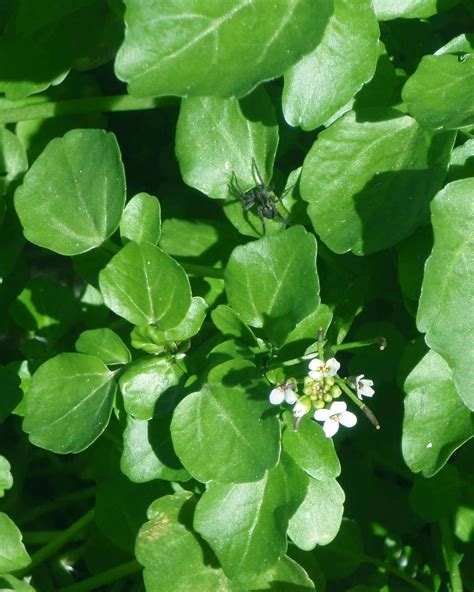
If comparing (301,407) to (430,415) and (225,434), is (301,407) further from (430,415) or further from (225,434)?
(430,415)

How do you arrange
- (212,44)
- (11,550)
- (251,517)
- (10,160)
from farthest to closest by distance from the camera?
(10,160) → (11,550) → (251,517) → (212,44)

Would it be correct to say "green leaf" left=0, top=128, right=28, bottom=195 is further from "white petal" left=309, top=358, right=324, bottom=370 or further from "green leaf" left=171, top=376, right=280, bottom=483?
"white petal" left=309, top=358, right=324, bottom=370

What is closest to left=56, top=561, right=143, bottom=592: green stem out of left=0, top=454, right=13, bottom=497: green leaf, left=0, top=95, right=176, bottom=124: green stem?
left=0, top=454, right=13, bottom=497: green leaf

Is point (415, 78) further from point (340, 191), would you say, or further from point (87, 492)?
point (87, 492)

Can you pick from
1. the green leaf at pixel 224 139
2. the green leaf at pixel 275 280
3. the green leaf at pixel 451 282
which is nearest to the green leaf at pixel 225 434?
the green leaf at pixel 275 280

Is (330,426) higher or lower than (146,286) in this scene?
Result: lower

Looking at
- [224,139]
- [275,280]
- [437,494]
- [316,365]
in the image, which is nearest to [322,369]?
[316,365]
